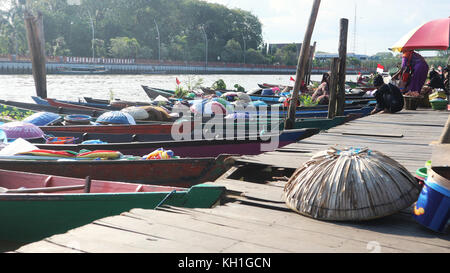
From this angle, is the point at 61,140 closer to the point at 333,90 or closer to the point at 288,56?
the point at 333,90

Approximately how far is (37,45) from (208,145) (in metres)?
9.47

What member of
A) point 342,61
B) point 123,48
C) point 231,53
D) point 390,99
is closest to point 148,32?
point 123,48

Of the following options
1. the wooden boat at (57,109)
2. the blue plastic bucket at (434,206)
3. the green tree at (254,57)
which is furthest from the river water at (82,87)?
the green tree at (254,57)

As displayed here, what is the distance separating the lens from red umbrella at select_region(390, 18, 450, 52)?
9.14m

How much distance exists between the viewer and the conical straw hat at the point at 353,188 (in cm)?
295

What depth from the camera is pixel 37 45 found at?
47.6 ft

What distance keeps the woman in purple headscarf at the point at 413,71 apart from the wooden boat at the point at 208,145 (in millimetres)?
4144

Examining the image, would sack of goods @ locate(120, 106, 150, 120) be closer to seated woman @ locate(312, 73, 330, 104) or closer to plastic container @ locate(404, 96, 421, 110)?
seated woman @ locate(312, 73, 330, 104)

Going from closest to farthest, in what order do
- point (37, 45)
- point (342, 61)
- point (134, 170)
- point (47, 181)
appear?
point (47, 181), point (134, 170), point (342, 61), point (37, 45)

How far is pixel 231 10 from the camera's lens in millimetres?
97500

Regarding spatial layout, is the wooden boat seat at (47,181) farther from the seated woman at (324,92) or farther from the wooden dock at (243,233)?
the seated woman at (324,92)
